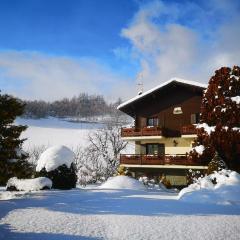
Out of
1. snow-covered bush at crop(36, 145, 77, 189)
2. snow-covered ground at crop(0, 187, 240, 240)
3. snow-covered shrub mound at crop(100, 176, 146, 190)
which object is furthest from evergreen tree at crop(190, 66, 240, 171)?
snow-covered bush at crop(36, 145, 77, 189)

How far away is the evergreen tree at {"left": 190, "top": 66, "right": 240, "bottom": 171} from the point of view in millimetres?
23219

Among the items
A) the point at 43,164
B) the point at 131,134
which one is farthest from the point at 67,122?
the point at 43,164

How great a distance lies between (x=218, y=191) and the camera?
1802 cm

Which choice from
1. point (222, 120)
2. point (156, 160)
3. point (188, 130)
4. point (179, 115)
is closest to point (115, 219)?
point (222, 120)

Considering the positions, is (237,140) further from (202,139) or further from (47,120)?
(47,120)

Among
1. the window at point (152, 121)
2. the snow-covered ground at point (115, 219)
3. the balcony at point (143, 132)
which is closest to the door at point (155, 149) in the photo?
the balcony at point (143, 132)

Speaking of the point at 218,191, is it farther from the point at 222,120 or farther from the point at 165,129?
the point at 165,129

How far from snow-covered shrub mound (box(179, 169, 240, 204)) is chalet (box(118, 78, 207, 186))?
413 inches

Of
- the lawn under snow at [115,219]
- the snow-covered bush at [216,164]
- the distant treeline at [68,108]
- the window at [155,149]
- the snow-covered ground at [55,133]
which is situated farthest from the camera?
the distant treeline at [68,108]

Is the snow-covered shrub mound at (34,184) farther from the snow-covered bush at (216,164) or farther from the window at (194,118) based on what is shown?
the window at (194,118)

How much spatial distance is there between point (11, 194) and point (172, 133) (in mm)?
17697

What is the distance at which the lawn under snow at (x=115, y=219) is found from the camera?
34.5 ft

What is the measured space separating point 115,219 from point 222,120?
13844 mm

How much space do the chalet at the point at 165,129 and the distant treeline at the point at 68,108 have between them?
77.8 m
